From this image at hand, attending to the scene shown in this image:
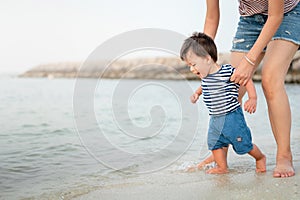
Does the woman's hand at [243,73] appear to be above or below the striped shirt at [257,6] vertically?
below

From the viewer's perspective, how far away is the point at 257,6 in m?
2.98

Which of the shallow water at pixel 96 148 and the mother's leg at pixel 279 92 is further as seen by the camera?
the shallow water at pixel 96 148

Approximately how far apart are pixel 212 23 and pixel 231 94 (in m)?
0.73

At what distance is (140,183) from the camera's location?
291 cm

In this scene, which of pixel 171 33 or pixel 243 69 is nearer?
pixel 243 69

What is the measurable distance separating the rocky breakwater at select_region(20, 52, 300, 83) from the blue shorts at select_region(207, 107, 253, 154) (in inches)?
286

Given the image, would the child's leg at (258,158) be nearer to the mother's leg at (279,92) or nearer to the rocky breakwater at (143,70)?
the mother's leg at (279,92)

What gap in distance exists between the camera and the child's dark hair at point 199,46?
2779 mm

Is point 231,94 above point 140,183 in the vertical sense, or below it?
above

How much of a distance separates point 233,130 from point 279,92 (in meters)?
0.42

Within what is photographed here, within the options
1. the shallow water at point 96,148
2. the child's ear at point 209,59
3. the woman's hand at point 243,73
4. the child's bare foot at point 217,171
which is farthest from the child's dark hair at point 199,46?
the shallow water at point 96,148

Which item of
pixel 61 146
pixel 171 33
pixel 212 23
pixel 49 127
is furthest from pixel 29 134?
pixel 212 23

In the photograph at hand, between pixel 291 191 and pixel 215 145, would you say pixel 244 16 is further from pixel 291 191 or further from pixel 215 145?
pixel 291 191

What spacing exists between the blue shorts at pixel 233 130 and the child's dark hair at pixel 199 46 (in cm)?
41
